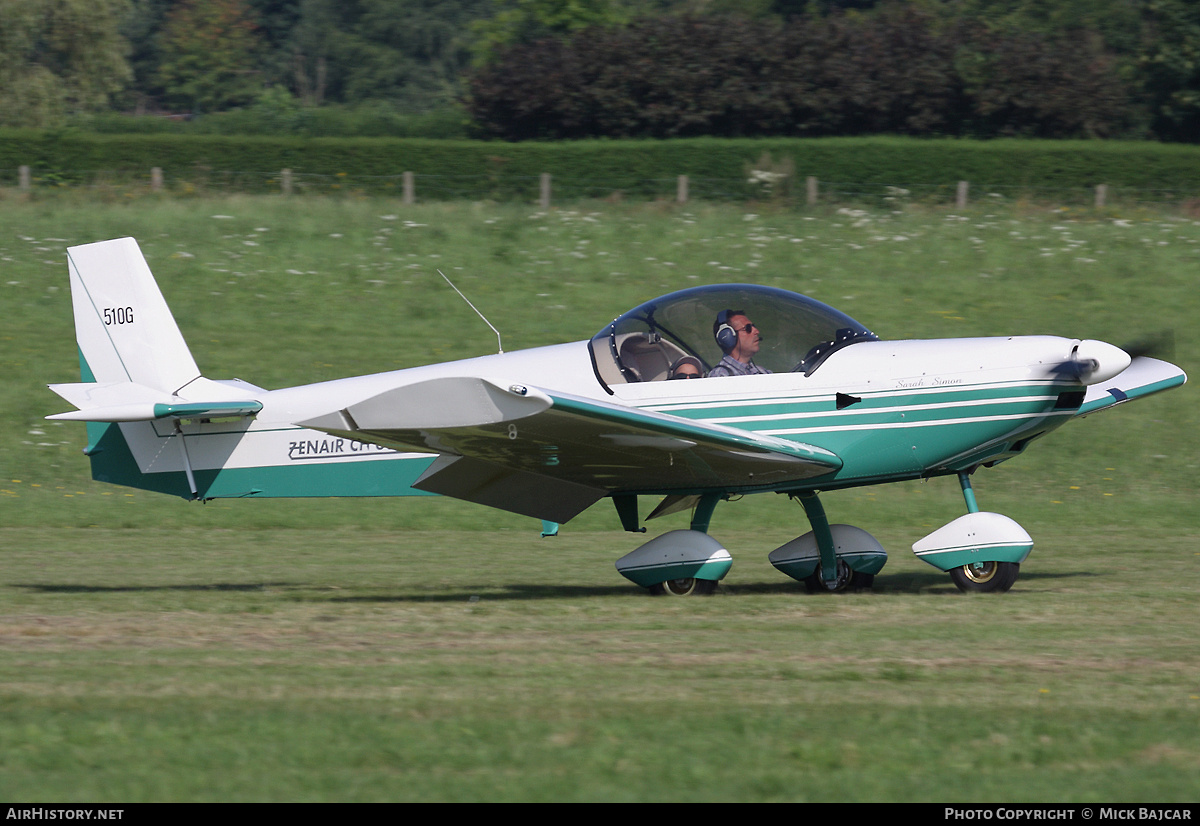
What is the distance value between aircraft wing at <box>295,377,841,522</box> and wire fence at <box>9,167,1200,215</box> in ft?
59.5

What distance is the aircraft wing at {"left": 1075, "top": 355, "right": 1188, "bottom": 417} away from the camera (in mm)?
9750

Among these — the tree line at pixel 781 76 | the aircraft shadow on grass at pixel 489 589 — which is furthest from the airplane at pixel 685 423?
the tree line at pixel 781 76

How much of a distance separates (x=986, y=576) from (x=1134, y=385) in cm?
224

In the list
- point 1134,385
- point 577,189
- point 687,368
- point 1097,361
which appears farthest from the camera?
point 577,189

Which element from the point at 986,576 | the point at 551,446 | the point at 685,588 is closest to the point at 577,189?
the point at 685,588

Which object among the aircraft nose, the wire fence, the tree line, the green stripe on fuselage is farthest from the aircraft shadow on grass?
the tree line

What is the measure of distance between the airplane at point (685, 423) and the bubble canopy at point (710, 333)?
0.5 inches

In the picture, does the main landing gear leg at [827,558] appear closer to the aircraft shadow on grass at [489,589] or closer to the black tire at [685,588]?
the aircraft shadow on grass at [489,589]

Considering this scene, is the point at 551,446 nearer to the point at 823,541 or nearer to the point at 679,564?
the point at 679,564

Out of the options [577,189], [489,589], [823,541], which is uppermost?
[577,189]

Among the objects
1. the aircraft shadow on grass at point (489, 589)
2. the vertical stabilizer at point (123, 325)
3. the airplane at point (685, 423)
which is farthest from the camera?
the vertical stabilizer at point (123, 325)

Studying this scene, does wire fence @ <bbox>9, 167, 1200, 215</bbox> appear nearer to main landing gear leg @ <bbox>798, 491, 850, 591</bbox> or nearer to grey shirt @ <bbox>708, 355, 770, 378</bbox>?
main landing gear leg @ <bbox>798, 491, 850, 591</bbox>

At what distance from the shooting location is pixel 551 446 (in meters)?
8.66

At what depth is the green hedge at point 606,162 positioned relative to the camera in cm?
3067
